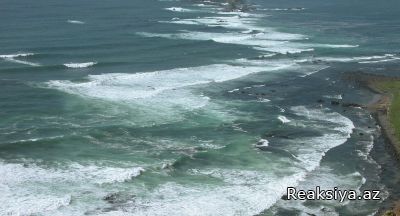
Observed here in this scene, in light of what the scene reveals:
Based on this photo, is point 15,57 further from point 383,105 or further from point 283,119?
point 383,105

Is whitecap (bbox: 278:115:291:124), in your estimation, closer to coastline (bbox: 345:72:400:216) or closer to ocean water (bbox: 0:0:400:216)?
ocean water (bbox: 0:0:400:216)

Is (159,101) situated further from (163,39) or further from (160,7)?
(160,7)

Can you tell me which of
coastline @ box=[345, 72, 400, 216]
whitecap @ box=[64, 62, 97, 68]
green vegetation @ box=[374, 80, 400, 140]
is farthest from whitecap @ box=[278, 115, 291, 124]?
whitecap @ box=[64, 62, 97, 68]

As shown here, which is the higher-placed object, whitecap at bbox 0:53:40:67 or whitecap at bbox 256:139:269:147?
whitecap at bbox 0:53:40:67

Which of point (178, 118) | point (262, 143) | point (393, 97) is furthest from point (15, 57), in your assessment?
point (393, 97)

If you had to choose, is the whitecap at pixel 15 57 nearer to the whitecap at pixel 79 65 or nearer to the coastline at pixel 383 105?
the whitecap at pixel 79 65

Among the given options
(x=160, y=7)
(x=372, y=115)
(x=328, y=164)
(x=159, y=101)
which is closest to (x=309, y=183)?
(x=328, y=164)

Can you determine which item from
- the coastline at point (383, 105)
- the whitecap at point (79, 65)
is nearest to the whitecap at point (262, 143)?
the coastline at point (383, 105)
